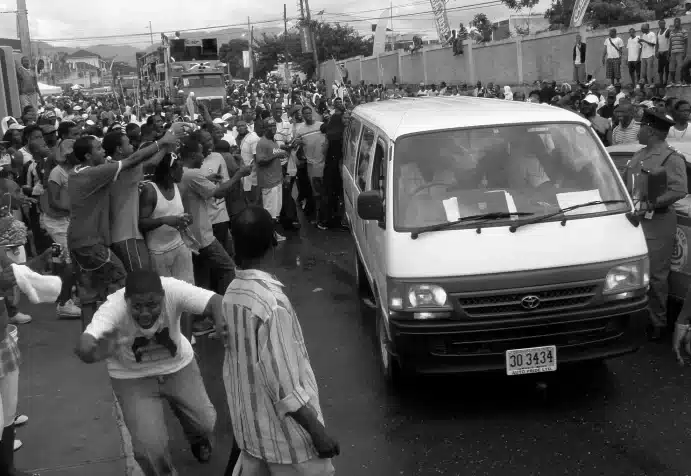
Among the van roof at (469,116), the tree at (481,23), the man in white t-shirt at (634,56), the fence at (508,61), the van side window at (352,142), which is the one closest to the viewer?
the van roof at (469,116)

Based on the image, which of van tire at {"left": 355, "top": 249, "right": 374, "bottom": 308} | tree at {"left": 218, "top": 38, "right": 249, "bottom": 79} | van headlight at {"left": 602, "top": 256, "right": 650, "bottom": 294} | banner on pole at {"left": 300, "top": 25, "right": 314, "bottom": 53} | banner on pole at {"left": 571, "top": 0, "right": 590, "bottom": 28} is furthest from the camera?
tree at {"left": 218, "top": 38, "right": 249, "bottom": 79}

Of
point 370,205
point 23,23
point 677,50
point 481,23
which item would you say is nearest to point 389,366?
point 370,205

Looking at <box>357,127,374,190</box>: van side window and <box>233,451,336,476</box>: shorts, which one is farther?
<box>357,127,374,190</box>: van side window

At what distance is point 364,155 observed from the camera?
8.01 m

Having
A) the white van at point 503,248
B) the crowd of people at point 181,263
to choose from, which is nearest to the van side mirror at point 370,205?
the white van at point 503,248

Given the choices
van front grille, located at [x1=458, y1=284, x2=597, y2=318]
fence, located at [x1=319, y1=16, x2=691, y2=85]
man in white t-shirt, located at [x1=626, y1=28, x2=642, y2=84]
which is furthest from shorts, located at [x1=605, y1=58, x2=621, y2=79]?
van front grille, located at [x1=458, y1=284, x2=597, y2=318]

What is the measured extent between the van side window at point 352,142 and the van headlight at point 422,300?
3716 mm

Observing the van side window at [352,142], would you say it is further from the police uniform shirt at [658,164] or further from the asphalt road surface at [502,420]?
the police uniform shirt at [658,164]

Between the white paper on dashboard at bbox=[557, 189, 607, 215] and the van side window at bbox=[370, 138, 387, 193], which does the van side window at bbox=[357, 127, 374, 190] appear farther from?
the white paper on dashboard at bbox=[557, 189, 607, 215]

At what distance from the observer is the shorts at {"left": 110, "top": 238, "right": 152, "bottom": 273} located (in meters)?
6.32

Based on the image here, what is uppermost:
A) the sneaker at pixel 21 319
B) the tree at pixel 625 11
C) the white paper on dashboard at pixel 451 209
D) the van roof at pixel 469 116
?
the tree at pixel 625 11

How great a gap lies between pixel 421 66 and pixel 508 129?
34.3 m

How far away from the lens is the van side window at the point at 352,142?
9.09 m

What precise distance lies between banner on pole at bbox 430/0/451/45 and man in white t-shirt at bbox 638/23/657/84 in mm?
18127
